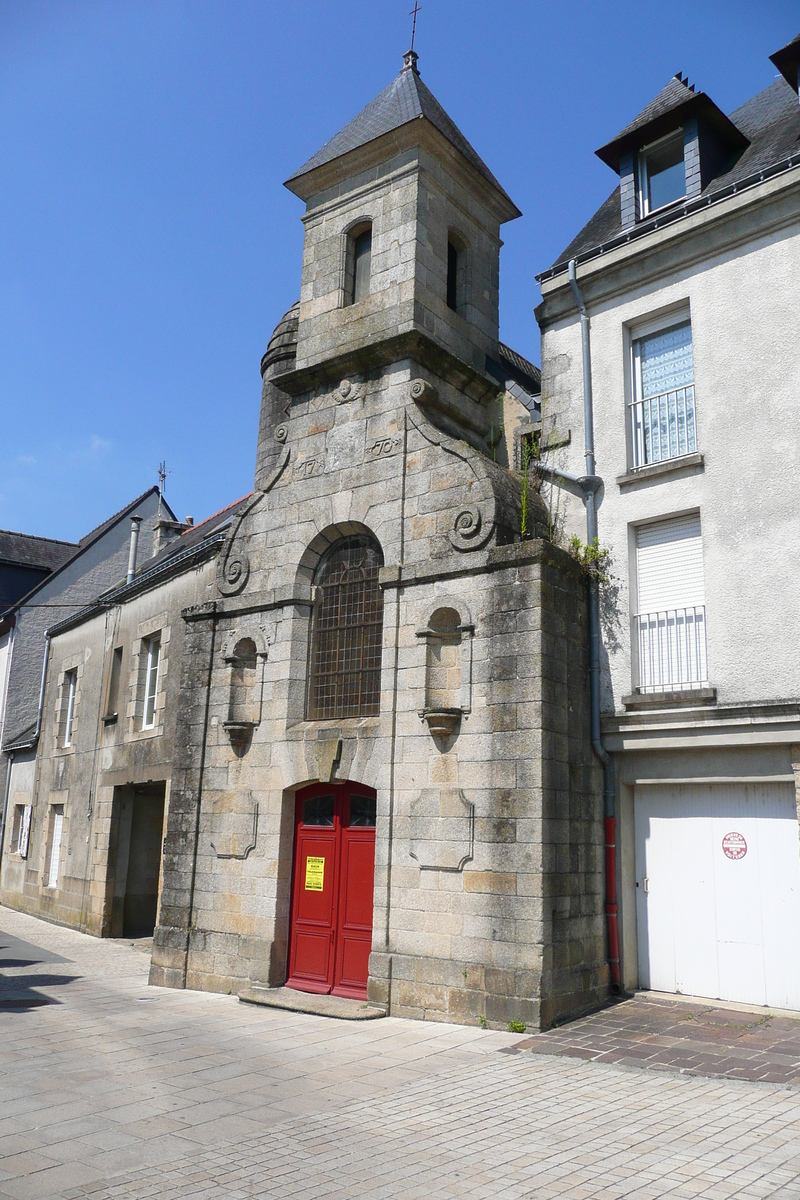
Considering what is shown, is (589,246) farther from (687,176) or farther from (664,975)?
(664,975)

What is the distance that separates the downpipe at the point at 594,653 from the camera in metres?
8.96

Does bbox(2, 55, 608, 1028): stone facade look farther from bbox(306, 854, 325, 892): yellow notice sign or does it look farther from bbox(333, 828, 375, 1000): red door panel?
bbox(333, 828, 375, 1000): red door panel

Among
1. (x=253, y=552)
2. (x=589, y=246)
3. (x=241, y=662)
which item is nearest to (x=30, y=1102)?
(x=241, y=662)

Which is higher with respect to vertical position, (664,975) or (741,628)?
(741,628)

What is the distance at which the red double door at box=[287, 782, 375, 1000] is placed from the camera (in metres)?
9.41

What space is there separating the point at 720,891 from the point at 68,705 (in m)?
14.8

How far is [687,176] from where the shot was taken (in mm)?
10000

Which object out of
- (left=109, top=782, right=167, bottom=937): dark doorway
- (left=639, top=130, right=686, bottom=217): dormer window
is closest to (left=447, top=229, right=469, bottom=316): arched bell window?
(left=639, top=130, right=686, bottom=217): dormer window

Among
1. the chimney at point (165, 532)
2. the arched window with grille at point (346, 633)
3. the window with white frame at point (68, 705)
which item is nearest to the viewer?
the arched window with grille at point (346, 633)

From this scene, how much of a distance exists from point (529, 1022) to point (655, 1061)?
1.19 meters

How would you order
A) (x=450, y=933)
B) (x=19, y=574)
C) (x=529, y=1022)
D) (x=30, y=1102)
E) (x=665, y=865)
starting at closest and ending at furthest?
1. (x=30, y=1102)
2. (x=529, y=1022)
3. (x=450, y=933)
4. (x=665, y=865)
5. (x=19, y=574)

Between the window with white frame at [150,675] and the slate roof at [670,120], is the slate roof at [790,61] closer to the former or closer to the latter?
the slate roof at [670,120]

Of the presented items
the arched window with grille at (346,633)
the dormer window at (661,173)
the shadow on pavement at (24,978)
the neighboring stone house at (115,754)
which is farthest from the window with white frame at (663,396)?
→ the shadow on pavement at (24,978)

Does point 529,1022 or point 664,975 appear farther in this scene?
point 664,975
